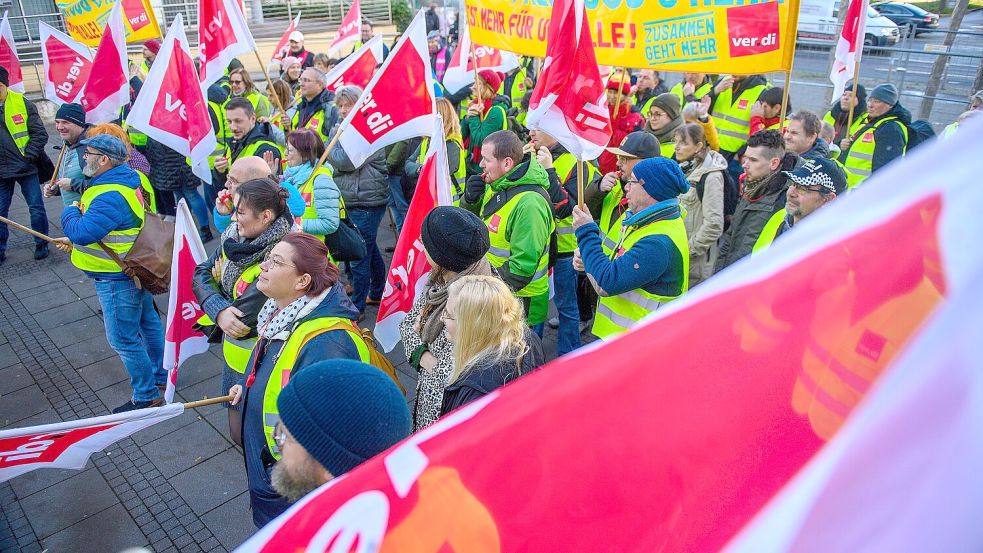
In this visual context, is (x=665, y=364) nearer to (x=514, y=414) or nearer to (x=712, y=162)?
(x=514, y=414)

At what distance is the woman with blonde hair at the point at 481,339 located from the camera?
255cm

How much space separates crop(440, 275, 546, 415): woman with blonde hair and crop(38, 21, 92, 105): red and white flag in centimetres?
688

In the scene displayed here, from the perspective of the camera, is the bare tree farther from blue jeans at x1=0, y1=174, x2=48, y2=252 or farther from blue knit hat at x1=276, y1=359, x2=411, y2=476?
blue jeans at x1=0, y1=174, x2=48, y2=252

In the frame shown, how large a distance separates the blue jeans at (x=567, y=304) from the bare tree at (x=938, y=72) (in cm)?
924

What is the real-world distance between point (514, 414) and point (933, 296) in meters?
0.60

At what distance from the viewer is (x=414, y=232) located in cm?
393

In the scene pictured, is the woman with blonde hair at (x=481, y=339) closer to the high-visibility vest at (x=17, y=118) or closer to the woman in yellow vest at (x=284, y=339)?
the woman in yellow vest at (x=284, y=339)

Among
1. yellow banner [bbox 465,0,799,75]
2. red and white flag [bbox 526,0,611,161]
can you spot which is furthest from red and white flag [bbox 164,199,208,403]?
yellow banner [bbox 465,0,799,75]

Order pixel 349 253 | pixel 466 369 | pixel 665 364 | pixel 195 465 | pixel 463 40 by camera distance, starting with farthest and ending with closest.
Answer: pixel 463 40 < pixel 349 253 < pixel 195 465 < pixel 466 369 < pixel 665 364

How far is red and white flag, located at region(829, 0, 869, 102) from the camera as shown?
5559 mm

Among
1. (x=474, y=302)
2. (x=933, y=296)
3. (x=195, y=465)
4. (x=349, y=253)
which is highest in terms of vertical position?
(x=933, y=296)

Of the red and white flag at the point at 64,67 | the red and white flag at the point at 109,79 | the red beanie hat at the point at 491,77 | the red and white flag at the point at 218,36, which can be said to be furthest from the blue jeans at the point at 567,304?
the red and white flag at the point at 64,67

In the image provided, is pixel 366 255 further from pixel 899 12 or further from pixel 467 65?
pixel 899 12

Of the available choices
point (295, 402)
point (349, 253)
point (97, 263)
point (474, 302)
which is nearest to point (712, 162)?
point (349, 253)
